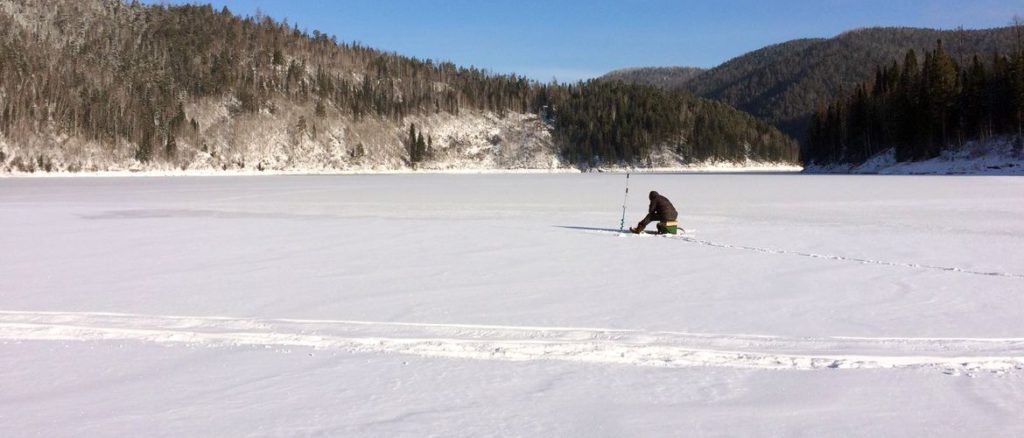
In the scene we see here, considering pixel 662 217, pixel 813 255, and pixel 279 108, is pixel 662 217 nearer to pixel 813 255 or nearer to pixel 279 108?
pixel 813 255

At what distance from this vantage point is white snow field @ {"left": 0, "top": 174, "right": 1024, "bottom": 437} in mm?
4172

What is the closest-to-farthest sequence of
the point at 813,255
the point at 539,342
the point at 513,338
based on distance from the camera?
1. the point at 539,342
2. the point at 513,338
3. the point at 813,255

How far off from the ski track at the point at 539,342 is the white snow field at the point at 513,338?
0.04 metres

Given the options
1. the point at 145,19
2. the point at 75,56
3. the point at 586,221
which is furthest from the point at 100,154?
the point at 586,221

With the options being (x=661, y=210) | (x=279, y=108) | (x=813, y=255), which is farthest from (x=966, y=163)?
(x=279, y=108)

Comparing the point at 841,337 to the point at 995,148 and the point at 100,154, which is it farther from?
the point at 100,154

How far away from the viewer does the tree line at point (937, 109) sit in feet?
213

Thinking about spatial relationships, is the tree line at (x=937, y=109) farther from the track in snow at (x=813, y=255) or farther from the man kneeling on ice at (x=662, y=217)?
the track in snow at (x=813, y=255)

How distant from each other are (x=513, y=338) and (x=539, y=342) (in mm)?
299

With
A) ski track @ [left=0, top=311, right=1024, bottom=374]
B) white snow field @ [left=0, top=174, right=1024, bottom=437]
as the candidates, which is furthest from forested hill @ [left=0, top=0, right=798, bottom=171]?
ski track @ [left=0, top=311, right=1024, bottom=374]

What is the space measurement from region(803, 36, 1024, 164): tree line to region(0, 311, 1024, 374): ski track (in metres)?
70.4

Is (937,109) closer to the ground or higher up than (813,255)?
higher up

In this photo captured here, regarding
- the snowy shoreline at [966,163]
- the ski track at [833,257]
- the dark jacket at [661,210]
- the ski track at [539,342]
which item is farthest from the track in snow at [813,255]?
the snowy shoreline at [966,163]

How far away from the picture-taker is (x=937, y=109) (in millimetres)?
69875
